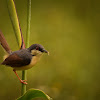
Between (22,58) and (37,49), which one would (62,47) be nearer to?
(22,58)

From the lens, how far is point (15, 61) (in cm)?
112

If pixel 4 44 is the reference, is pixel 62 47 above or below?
below

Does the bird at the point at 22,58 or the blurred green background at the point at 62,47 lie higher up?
the bird at the point at 22,58

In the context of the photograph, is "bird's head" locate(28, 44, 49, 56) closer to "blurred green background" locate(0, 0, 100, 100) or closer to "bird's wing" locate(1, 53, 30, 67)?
"bird's wing" locate(1, 53, 30, 67)

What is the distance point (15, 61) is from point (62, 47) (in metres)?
1.71

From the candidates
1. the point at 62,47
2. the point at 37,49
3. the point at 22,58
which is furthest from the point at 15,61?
the point at 62,47

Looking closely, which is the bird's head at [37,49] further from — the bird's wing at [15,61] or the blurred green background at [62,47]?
the blurred green background at [62,47]

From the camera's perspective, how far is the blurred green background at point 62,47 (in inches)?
84.8

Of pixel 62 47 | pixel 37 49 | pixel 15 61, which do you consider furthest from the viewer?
pixel 62 47

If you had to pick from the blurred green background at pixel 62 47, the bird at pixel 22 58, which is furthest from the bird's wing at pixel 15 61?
the blurred green background at pixel 62 47

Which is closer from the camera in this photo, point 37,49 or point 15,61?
point 37,49

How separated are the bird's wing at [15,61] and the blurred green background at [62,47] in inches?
24.6

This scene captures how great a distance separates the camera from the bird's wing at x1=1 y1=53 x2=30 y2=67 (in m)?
1.12

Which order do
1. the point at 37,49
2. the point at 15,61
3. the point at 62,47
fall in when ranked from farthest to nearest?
1. the point at 62,47
2. the point at 15,61
3. the point at 37,49
